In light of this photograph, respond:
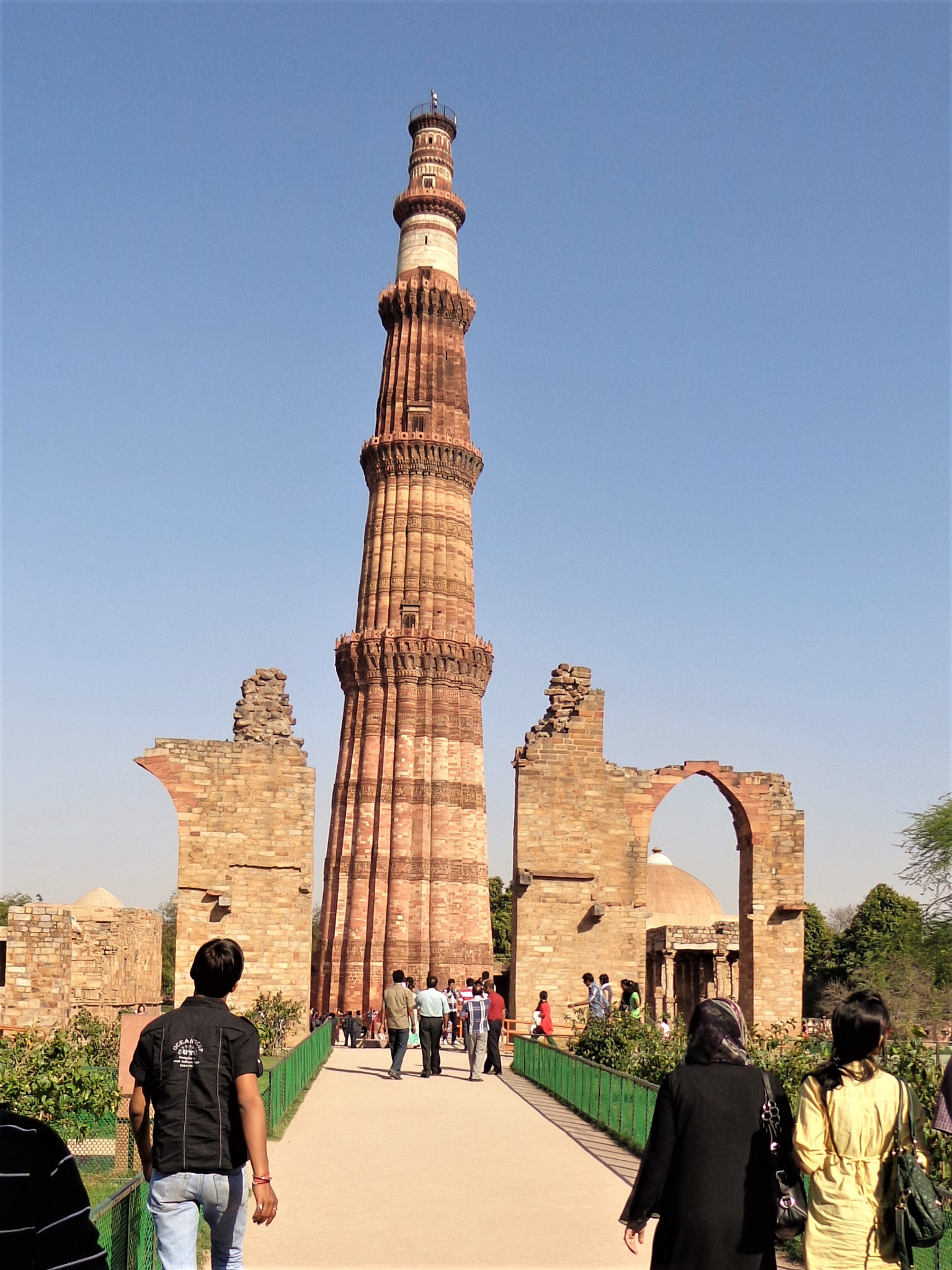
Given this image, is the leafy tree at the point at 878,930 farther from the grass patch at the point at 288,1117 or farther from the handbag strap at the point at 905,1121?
the handbag strap at the point at 905,1121

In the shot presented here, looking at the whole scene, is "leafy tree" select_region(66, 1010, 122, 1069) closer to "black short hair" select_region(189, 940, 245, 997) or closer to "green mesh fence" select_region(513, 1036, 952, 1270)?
"green mesh fence" select_region(513, 1036, 952, 1270)

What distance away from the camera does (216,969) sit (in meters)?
4.45

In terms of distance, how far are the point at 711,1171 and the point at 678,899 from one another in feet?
153

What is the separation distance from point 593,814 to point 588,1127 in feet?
→ 33.0

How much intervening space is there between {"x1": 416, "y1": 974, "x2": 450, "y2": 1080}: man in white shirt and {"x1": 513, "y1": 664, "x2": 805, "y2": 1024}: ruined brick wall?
15.4ft

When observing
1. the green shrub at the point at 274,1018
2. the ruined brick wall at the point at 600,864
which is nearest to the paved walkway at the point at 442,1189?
the green shrub at the point at 274,1018

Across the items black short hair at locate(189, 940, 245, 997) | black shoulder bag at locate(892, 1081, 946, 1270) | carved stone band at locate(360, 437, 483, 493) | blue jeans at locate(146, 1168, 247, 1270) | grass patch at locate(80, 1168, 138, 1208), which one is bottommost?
grass patch at locate(80, 1168, 138, 1208)

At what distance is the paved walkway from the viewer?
6.78 m

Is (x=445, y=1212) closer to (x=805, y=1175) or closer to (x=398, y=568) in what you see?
(x=805, y=1175)

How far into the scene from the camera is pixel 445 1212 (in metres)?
7.73

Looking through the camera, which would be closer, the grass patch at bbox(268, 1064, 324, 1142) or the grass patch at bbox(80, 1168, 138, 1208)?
the grass patch at bbox(80, 1168, 138, 1208)

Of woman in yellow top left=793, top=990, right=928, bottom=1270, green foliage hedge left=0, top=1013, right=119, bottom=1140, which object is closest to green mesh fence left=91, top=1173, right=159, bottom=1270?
woman in yellow top left=793, top=990, right=928, bottom=1270

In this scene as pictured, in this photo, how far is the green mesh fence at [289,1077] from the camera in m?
10.1

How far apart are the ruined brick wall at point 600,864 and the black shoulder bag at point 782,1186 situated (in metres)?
17.2
